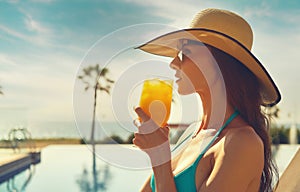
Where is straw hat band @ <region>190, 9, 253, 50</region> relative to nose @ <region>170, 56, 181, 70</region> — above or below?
above

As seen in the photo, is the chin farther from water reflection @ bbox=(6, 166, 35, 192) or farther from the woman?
water reflection @ bbox=(6, 166, 35, 192)

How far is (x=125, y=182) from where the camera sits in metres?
7.16

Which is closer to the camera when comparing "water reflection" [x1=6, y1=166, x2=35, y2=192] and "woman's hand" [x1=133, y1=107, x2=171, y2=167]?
"woman's hand" [x1=133, y1=107, x2=171, y2=167]

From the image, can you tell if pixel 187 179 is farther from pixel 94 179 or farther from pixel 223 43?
pixel 94 179

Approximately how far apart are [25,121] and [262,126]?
896 centimetres

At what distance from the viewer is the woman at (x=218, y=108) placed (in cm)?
92

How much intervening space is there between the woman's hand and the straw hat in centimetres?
15

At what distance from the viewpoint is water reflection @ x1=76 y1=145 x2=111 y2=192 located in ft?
22.3

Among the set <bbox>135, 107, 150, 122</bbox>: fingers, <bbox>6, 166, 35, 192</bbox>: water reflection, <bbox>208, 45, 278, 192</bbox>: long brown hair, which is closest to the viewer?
<bbox>135, 107, 150, 122</bbox>: fingers

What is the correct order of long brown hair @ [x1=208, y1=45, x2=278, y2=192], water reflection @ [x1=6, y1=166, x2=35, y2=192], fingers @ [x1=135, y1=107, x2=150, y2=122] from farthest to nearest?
water reflection @ [x1=6, y1=166, x2=35, y2=192] < long brown hair @ [x1=208, y1=45, x2=278, y2=192] < fingers @ [x1=135, y1=107, x2=150, y2=122]

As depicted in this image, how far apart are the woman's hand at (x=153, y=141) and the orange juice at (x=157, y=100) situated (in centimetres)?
1

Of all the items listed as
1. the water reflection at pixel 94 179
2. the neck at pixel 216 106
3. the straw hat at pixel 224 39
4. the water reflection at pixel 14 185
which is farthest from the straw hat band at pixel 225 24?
the water reflection at pixel 94 179

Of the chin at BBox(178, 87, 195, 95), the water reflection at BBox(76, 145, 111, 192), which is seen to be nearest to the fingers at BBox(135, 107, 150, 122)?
the chin at BBox(178, 87, 195, 95)

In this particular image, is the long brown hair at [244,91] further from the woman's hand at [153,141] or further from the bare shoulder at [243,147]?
the woman's hand at [153,141]
